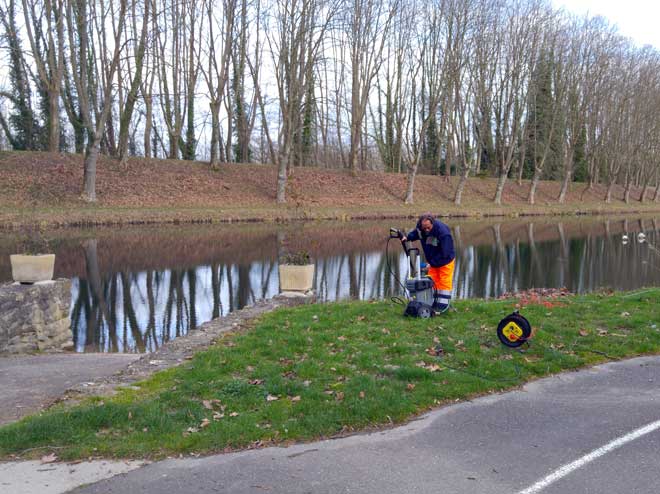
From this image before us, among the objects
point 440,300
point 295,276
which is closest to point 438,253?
point 440,300

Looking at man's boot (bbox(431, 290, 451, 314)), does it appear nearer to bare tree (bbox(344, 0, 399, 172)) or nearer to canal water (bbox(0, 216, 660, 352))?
canal water (bbox(0, 216, 660, 352))

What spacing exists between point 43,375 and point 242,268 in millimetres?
11069

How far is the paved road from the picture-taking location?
4.43m

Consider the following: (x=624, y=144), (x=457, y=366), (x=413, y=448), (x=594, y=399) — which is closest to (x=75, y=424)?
(x=413, y=448)

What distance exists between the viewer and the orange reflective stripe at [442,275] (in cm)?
938

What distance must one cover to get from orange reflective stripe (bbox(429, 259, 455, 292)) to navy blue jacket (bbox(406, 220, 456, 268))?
0.24 feet

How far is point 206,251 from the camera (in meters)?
22.8

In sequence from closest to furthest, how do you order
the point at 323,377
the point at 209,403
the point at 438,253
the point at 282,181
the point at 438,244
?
the point at 209,403
the point at 323,377
the point at 438,244
the point at 438,253
the point at 282,181

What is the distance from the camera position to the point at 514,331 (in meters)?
7.81

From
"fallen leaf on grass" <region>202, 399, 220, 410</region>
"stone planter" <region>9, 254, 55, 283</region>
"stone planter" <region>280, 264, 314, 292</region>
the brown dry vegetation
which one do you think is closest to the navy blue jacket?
"stone planter" <region>280, 264, 314, 292</region>

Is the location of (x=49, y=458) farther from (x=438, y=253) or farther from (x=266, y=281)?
(x=266, y=281)

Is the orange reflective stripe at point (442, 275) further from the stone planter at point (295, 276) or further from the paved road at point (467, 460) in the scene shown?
the stone planter at point (295, 276)

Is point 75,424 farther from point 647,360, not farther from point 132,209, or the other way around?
point 132,209

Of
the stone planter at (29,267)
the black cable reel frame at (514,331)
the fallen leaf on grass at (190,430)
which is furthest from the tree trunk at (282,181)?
the fallen leaf on grass at (190,430)
